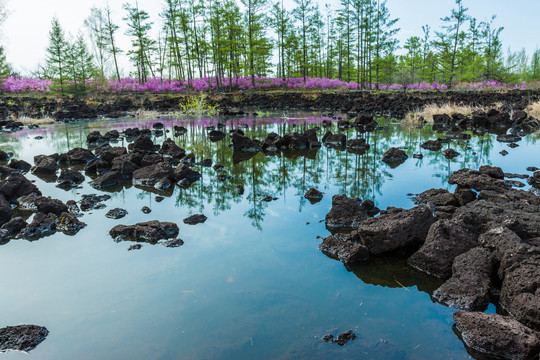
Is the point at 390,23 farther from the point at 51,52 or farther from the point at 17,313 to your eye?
the point at 17,313

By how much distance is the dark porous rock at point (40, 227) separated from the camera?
5.52 metres

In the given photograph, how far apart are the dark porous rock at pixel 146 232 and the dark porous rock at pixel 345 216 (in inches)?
92.9

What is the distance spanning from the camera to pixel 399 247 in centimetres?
470

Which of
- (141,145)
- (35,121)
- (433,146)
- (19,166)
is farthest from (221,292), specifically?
(35,121)

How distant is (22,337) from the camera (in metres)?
3.27

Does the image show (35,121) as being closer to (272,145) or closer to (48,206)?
(272,145)

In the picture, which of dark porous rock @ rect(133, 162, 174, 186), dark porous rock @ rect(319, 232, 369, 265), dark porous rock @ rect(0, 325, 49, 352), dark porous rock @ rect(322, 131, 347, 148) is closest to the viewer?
dark porous rock @ rect(0, 325, 49, 352)

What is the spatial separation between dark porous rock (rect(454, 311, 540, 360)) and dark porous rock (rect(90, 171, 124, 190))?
7.32 metres

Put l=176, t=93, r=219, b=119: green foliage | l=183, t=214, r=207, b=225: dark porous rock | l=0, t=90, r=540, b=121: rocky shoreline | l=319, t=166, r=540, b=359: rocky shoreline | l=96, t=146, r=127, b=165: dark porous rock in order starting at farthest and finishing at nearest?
l=0, t=90, r=540, b=121: rocky shoreline, l=176, t=93, r=219, b=119: green foliage, l=96, t=146, r=127, b=165: dark porous rock, l=183, t=214, r=207, b=225: dark porous rock, l=319, t=166, r=540, b=359: rocky shoreline

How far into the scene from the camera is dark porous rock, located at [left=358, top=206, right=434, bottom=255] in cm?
462

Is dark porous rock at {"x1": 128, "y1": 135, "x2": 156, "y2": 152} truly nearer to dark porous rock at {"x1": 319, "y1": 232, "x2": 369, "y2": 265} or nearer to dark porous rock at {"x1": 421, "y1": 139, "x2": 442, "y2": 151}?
dark porous rock at {"x1": 319, "y1": 232, "x2": 369, "y2": 265}

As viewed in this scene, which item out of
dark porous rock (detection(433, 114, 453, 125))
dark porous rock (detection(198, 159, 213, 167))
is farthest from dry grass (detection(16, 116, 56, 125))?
dark porous rock (detection(433, 114, 453, 125))

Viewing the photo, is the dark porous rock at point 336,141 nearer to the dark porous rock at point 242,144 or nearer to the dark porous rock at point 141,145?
the dark porous rock at point 242,144

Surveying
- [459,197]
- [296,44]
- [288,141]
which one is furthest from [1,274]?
[296,44]
